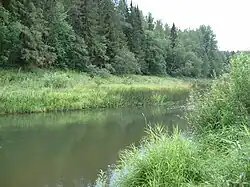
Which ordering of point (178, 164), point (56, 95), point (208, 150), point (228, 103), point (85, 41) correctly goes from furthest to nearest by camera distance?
point (85, 41) → point (56, 95) → point (228, 103) → point (208, 150) → point (178, 164)

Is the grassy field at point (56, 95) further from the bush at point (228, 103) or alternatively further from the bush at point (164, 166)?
the bush at point (164, 166)

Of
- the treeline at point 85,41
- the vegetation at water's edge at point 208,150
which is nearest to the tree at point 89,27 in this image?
the treeline at point 85,41

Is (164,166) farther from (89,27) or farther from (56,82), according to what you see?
(89,27)

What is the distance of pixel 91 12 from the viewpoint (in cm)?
3822

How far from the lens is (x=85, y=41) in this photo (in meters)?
37.7

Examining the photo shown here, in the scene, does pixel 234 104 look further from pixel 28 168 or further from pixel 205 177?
pixel 28 168

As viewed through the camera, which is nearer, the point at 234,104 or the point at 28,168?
the point at 234,104

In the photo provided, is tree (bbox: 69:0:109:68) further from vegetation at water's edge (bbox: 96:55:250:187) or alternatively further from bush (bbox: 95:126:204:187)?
bush (bbox: 95:126:204:187)

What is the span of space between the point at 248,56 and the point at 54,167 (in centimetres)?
605

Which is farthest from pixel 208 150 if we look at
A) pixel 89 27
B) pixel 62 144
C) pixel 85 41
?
pixel 89 27

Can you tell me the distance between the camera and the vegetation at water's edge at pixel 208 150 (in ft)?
16.2

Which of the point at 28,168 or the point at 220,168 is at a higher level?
the point at 220,168

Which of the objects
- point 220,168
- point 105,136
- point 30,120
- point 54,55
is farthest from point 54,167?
point 54,55

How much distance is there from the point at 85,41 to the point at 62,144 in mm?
26296
